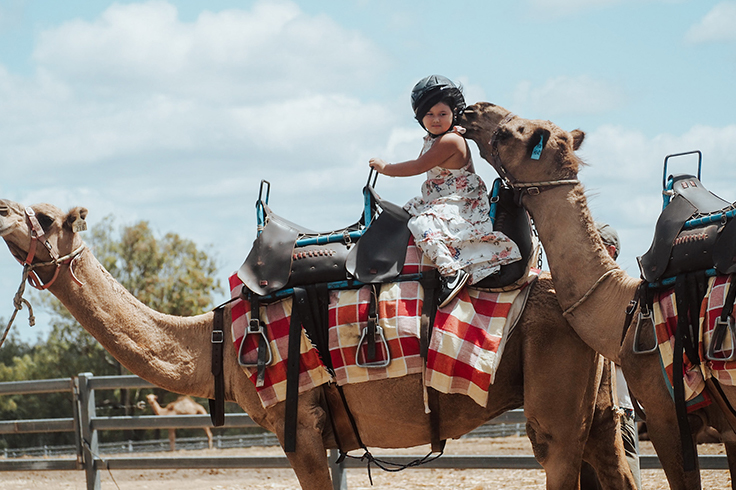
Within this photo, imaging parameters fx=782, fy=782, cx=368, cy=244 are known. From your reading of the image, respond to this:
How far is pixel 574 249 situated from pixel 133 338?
109 inches

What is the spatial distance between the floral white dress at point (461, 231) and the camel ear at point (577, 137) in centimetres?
57

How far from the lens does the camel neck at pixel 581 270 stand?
13.6ft

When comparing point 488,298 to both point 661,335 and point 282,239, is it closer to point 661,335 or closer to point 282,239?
point 661,335

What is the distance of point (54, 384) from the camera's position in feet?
29.5

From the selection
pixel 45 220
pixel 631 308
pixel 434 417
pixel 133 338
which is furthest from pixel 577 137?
pixel 45 220

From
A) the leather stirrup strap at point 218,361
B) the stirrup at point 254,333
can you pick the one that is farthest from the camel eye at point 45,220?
the stirrup at point 254,333

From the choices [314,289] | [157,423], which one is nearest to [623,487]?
[314,289]

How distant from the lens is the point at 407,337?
4.46 meters

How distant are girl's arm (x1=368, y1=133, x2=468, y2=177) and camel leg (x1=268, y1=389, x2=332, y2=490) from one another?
1.43 metres

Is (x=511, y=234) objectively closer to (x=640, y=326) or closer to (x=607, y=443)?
(x=640, y=326)

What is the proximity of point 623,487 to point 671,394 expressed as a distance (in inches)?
41.5

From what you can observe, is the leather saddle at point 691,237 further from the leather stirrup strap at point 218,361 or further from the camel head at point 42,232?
the camel head at point 42,232

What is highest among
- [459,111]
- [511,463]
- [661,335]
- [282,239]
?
[459,111]

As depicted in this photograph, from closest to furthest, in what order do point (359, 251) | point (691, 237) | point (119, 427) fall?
1. point (691, 237)
2. point (359, 251)
3. point (119, 427)
